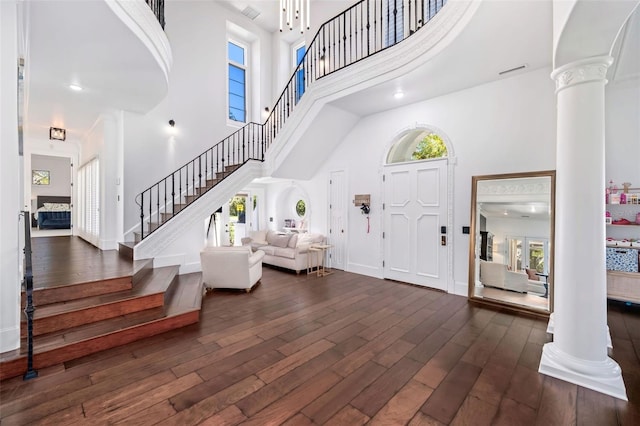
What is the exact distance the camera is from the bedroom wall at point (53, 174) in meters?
11.3

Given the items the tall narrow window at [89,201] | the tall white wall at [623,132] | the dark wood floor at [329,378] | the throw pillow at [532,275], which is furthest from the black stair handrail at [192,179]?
the tall white wall at [623,132]

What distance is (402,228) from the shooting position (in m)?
→ 5.57

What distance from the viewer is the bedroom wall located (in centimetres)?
1127

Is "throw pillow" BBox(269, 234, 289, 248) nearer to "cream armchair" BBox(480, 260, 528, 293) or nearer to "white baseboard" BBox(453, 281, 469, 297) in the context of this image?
"white baseboard" BBox(453, 281, 469, 297)

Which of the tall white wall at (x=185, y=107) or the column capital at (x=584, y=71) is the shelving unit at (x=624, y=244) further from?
the tall white wall at (x=185, y=107)

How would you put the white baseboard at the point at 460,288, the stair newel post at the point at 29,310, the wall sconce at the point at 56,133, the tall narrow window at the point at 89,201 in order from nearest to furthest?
1. the stair newel post at the point at 29,310
2. the white baseboard at the point at 460,288
3. the tall narrow window at the point at 89,201
4. the wall sconce at the point at 56,133

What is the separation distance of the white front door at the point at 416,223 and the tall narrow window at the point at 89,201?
6.48 meters

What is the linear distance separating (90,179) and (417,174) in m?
7.75

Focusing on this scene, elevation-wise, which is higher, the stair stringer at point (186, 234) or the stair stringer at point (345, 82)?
the stair stringer at point (345, 82)

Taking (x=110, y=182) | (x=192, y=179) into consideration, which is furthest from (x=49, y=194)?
(x=192, y=179)

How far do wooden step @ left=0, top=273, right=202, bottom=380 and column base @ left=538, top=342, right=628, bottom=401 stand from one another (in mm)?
3875

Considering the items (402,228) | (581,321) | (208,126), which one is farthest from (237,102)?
(581,321)

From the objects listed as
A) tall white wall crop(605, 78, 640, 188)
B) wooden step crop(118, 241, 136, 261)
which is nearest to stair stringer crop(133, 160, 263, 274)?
wooden step crop(118, 241, 136, 261)

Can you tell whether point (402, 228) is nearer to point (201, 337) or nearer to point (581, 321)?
point (581, 321)
